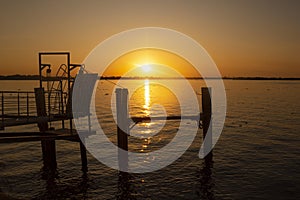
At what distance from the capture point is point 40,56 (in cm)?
1355

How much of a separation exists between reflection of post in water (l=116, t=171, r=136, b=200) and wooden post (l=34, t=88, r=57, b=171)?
170 inches

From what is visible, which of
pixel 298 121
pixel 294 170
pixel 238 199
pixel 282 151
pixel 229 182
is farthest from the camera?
pixel 298 121

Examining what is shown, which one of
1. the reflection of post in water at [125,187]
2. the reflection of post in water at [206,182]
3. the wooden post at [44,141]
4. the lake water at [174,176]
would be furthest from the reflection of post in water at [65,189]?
the reflection of post in water at [206,182]

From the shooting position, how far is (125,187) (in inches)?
582

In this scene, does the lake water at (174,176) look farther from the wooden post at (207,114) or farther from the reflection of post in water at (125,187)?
the wooden post at (207,114)

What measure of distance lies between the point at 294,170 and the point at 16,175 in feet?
56.2

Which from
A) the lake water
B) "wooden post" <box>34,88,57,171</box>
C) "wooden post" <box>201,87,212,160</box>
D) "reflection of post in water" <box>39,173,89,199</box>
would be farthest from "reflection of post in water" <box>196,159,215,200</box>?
"wooden post" <box>34,88,57,171</box>

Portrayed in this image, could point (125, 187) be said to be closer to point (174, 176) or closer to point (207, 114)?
point (174, 176)

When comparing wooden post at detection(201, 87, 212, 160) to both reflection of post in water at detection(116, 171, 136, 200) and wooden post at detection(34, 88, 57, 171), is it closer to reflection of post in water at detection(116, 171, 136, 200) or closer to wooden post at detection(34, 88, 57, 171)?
reflection of post in water at detection(116, 171, 136, 200)

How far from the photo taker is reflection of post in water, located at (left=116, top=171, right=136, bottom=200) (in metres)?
→ 13.6

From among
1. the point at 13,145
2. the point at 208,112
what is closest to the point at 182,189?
the point at 208,112

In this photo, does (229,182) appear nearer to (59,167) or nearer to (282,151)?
(282,151)

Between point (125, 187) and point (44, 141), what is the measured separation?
5.57m

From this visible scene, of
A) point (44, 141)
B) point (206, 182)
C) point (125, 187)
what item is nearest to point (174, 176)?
point (206, 182)
